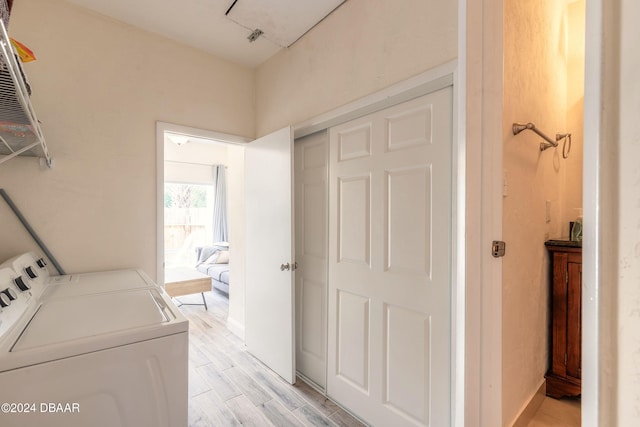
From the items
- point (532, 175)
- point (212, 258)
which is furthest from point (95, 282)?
point (212, 258)

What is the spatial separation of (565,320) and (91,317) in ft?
8.38

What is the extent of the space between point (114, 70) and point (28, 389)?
2080mm

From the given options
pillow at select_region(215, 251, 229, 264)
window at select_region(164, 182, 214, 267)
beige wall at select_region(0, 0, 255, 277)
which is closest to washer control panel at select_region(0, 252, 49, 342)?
beige wall at select_region(0, 0, 255, 277)

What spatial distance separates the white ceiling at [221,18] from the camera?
74.5 inches

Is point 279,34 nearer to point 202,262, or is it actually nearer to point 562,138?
point 562,138

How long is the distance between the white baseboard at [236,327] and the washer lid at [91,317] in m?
1.79

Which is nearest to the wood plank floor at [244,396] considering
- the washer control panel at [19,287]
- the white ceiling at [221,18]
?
the washer control panel at [19,287]

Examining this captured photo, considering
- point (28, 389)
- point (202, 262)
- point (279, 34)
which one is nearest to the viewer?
point (28, 389)

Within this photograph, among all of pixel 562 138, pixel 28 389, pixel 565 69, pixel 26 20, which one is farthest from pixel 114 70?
pixel 565 69

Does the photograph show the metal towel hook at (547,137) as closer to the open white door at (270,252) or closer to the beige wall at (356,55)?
the beige wall at (356,55)

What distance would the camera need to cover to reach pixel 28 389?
0.84m

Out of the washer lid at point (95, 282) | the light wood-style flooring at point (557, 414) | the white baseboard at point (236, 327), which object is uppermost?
the washer lid at point (95, 282)

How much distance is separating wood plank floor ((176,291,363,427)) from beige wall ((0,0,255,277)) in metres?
1.01

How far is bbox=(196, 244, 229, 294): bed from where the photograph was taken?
4.38m
